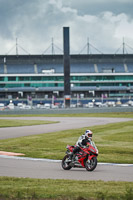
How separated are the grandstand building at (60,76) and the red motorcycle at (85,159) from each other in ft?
373

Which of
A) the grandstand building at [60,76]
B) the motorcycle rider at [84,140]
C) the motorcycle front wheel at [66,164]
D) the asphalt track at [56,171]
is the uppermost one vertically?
the grandstand building at [60,76]

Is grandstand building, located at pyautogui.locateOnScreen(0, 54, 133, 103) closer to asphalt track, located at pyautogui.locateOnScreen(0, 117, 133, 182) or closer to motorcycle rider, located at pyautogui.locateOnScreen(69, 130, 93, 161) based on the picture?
asphalt track, located at pyautogui.locateOnScreen(0, 117, 133, 182)

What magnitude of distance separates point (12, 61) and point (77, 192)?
128 meters

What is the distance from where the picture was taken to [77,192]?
10539 mm

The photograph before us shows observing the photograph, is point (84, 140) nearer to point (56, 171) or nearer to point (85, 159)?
point (85, 159)

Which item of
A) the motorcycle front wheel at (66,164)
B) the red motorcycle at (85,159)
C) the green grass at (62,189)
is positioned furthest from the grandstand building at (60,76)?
the green grass at (62,189)

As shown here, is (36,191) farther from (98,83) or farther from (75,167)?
(98,83)

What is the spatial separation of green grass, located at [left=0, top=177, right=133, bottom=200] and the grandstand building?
11698 centimetres

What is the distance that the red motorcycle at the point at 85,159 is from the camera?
14.6 metres

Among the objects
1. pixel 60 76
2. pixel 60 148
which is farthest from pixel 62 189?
pixel 60 76

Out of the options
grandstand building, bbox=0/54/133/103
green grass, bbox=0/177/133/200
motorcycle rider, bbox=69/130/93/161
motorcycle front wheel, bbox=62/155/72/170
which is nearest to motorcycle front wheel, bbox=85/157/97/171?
motorcycle rider, bbox=69/130/93/161

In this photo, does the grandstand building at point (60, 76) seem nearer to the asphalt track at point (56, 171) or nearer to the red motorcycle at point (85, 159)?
the asphalt track at point (56, 171)

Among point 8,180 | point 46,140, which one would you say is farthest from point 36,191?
point 46,140

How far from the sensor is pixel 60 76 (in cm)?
13225
